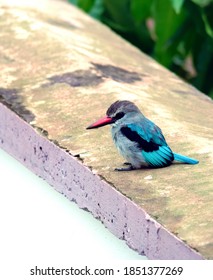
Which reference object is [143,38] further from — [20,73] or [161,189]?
[161,189]

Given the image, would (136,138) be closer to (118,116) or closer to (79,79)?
(118,116)

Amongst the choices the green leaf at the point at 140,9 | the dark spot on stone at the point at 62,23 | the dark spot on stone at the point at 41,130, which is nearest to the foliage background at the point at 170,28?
the green leaf at the point at 140,9

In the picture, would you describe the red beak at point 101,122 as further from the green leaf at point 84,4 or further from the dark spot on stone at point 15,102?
the green leaf at point 84,4

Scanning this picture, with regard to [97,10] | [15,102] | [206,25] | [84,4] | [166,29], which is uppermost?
[15,102]

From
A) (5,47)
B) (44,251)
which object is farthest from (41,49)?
(44,251)

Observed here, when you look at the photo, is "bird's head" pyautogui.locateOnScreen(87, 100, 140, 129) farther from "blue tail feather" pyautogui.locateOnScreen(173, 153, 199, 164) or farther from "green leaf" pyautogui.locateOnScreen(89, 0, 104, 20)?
"green leaf" pyautogui.locateOnScreen(89, 0, 104, 20)

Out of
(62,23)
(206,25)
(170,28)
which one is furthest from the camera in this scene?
(170,28)

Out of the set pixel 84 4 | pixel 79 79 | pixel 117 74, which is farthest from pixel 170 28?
pixel 79 79
